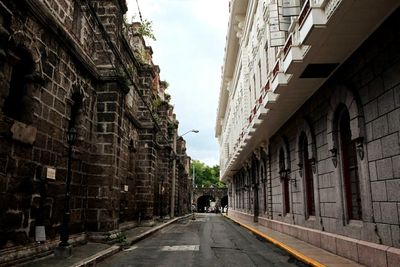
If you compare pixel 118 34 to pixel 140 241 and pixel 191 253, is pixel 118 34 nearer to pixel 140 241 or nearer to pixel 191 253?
pixel 140 241

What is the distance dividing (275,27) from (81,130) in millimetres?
7320

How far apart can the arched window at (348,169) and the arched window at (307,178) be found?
10.3 feet

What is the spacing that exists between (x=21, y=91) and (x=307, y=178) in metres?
9.66

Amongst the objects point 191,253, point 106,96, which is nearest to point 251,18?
point 106,96

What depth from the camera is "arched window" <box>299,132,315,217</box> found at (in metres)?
13.3

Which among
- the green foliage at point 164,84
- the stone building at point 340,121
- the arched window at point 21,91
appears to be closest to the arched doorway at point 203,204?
the green foliage at point 164,84

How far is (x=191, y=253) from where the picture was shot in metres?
10.7

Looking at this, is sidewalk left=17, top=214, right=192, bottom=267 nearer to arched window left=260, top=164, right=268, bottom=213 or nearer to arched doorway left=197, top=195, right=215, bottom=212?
arched window left=260, top=164, right=268, bottom=213

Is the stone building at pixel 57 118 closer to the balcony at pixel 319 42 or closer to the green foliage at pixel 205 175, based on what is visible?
the balcony at pixel 319 42

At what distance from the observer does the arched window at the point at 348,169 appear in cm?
947

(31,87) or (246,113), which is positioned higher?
(246,113)

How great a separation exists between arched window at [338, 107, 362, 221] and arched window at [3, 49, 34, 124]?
308 inches

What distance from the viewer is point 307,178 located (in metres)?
13.5

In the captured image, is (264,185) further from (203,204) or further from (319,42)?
(203,204)
